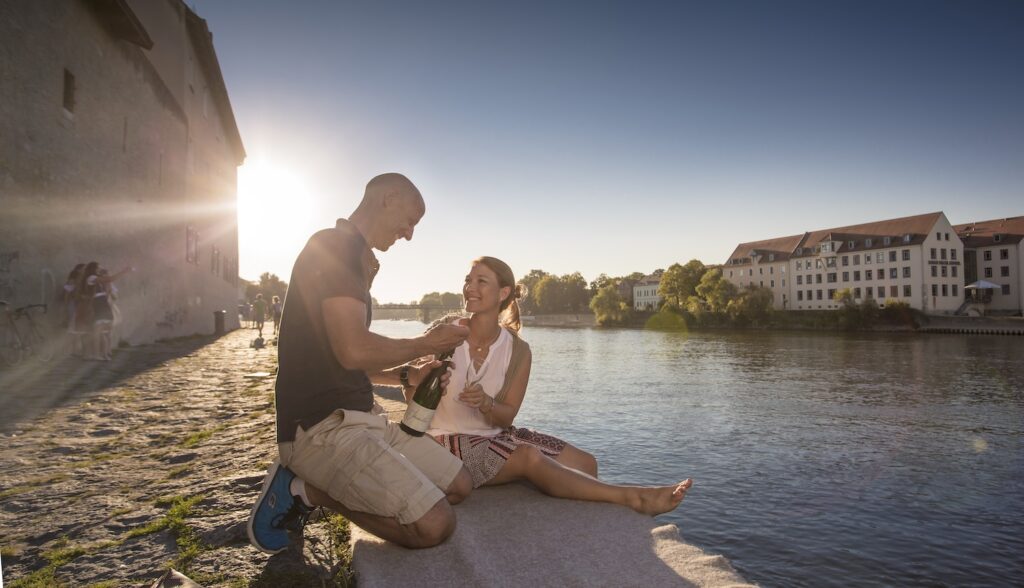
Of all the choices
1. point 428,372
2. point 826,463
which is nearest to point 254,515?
point 428,372

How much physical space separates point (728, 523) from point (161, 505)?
506cm

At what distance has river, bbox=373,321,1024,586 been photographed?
5.37 m

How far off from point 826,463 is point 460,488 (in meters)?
7.47

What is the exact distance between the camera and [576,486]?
139 inches

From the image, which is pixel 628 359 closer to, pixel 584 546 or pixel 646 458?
pixel 646 458

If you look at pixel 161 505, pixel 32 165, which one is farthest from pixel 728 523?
pixel 32 165

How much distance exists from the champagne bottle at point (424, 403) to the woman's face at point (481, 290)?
103cm

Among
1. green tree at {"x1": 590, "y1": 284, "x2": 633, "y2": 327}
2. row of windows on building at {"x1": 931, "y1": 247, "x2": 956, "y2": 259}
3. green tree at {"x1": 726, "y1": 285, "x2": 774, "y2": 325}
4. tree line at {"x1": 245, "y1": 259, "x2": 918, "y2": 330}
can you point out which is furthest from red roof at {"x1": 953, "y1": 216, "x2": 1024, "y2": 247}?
green tree at {"x1": 590, "y1": 284, "x2": 633, "y2": 327}

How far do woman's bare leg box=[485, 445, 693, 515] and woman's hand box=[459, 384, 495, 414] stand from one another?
334mm

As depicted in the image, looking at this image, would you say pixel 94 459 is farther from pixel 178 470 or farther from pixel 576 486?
pixel 576 486

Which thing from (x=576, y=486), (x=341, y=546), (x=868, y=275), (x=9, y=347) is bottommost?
(x=341, y=546)

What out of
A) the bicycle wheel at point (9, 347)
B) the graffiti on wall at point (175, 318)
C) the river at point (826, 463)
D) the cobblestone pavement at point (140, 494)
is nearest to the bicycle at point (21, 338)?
the bicycle wheel at point (9, 347)

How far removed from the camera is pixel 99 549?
111 inches

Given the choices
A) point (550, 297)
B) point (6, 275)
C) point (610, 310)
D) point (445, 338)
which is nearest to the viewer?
point (445, 338)
